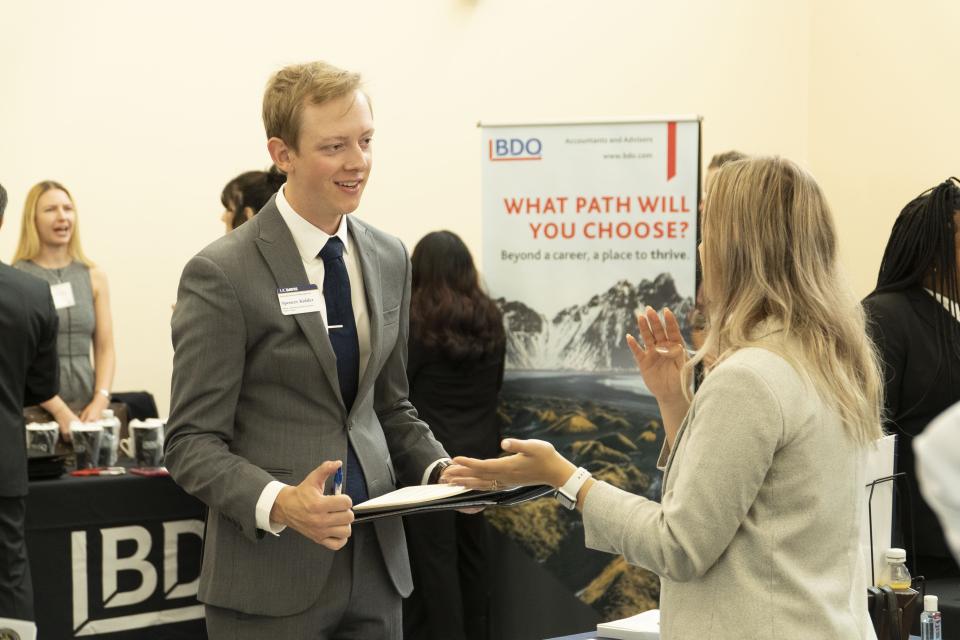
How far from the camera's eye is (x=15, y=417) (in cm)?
366

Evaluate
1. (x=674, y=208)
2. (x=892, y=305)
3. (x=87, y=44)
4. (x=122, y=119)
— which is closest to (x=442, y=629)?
(x=674, y=208)

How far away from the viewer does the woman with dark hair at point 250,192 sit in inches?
163

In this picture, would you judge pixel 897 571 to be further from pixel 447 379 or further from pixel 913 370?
pixel 447 379

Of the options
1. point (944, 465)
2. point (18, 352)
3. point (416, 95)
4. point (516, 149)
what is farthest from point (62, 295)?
point (944, 465)

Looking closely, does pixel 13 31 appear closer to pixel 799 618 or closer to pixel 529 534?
pixel 529 534

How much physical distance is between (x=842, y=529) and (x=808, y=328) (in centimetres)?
30

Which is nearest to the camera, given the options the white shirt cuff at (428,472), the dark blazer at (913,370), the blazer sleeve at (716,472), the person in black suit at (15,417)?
the blazer sleeve at (716,472)

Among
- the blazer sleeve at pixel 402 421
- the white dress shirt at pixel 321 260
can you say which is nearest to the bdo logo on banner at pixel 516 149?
the blazer sleeve at pixel 402 421

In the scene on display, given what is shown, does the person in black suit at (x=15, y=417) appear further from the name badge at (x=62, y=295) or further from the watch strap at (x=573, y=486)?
the watch strap at (x=573, y=486)

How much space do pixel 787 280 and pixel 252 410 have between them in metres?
0.96

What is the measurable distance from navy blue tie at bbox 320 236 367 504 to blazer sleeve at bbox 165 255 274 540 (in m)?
0.18

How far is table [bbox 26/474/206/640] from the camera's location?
12.9 feet

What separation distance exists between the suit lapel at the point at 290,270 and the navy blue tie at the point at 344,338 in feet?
0.17

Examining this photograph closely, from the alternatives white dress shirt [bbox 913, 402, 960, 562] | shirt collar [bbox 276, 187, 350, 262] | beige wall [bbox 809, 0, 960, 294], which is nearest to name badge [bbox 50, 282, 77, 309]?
shirt collar [bbox 276, 187, 350, 262]
